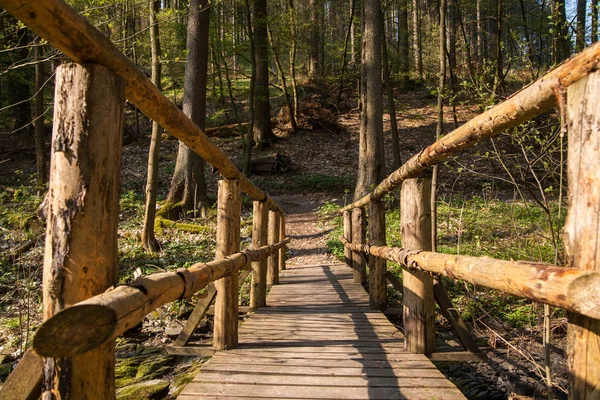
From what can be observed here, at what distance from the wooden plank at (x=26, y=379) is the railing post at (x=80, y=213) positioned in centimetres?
3

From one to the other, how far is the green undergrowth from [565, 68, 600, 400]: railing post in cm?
207

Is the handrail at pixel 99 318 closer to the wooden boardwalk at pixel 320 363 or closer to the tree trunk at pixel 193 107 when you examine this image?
the wooden boardwalk at pixel 320 363

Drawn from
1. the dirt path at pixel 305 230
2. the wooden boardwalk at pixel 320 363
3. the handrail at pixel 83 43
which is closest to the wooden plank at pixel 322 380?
the wooden boardwalk at pixel 320 363

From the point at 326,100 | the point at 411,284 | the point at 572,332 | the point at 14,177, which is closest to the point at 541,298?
the point at 572,332

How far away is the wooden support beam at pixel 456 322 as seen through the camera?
10.6 ft

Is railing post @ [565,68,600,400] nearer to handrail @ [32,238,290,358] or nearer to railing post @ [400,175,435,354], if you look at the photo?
handrail @ [32,238,290,358]

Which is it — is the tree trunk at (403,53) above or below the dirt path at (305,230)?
above

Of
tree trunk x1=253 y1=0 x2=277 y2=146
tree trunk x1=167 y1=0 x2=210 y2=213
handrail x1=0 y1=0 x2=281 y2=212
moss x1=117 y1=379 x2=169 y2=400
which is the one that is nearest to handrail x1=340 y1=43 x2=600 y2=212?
handrail x1=0 y1=0 x2=281 y2=212

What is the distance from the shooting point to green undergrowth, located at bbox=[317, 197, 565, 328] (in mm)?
5359

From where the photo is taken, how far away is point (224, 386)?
2.55m

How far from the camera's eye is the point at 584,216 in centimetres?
128

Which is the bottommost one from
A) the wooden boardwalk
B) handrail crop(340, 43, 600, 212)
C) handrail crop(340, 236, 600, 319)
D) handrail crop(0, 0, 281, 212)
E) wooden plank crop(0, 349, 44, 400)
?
the wooden boardwalk

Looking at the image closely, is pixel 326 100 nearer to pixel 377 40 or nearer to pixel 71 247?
pixel 377 40

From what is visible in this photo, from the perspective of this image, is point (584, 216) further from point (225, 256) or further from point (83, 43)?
point (225, 256)
